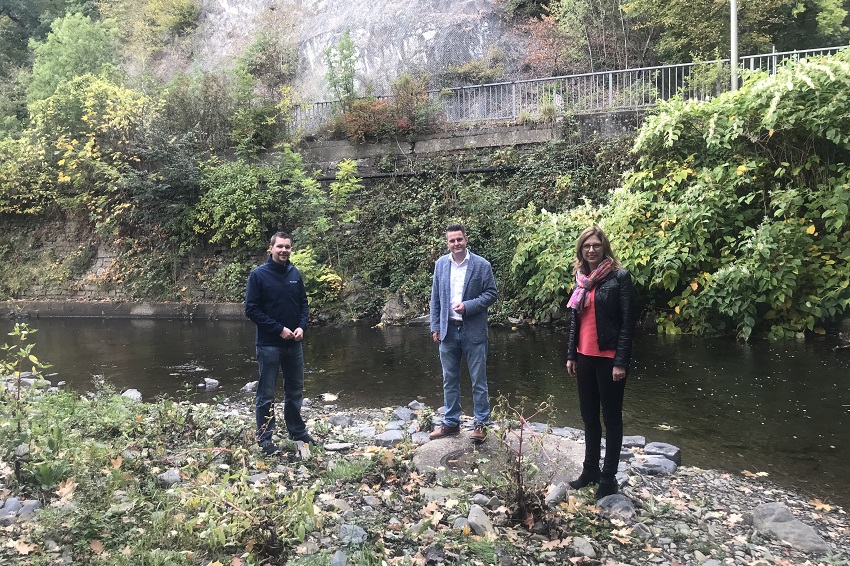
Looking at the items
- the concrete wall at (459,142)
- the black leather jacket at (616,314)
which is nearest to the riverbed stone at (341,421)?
the black leather jacket at (616,314)

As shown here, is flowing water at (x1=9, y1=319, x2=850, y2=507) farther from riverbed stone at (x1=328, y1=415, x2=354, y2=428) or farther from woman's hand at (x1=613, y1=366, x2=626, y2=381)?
woman's hand at (x1=613, y1=366, x2=626, y2=381)

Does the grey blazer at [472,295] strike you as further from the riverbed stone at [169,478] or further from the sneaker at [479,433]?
the riverbed stone at [169,478]

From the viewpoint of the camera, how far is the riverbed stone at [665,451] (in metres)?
4.58

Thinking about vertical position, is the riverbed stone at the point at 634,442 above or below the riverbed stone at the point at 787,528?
below

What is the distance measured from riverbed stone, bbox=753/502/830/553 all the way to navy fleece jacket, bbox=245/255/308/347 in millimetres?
3482

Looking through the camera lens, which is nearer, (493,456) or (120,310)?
(493,456)

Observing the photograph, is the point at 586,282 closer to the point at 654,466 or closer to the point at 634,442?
the point at 654,466

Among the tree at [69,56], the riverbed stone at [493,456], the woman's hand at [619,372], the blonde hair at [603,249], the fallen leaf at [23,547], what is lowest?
the riverbed stone at [493,456]

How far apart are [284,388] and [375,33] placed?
21678 millimetres

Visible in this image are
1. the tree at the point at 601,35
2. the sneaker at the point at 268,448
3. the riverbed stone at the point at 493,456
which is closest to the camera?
the riverbed stone at the point at 493,456

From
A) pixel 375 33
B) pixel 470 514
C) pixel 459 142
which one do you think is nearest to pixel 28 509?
pixel 470 514

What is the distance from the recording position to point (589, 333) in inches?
146

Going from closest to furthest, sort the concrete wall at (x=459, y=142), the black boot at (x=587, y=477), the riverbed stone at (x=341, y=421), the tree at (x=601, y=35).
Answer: the black boot at (x=587, y=477) → the riverbed stone at (x=341, y=421) → the concrete wall at (x=459, y=142) → the tree at (x=601, y=35)

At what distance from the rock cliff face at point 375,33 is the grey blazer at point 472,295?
52.5 feet
